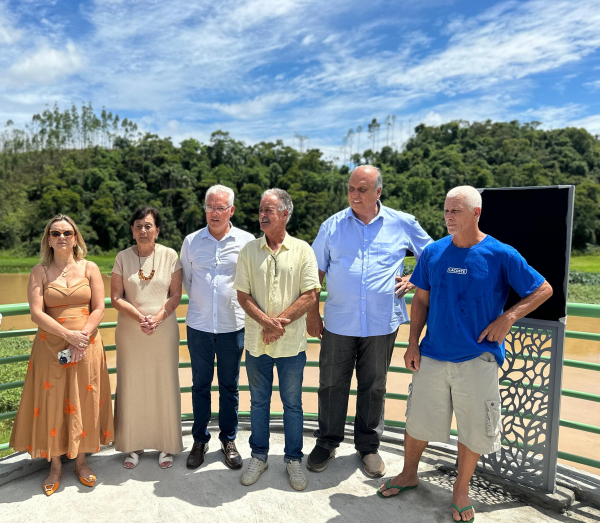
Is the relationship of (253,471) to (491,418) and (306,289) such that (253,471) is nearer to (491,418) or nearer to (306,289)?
(306,289)

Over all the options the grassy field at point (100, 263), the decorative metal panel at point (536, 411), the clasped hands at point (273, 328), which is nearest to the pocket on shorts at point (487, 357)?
the decorative metal panel at point (536, 411)

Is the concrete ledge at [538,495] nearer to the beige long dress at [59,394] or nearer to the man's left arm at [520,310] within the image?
the man's left arm at [520,310]

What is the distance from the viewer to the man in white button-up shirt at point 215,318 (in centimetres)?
273

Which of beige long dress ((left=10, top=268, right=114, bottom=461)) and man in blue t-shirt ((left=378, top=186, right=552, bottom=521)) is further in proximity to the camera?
beige long dress ((left=10, top=268, right=114, bottom=461))

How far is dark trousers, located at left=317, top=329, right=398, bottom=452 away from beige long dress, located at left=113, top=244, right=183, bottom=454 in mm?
925

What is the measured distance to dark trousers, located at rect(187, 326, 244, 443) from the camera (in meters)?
2.77

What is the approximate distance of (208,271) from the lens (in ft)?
9.09

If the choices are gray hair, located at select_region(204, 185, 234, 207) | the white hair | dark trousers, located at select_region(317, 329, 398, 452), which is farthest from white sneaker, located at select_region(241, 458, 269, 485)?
the white hair

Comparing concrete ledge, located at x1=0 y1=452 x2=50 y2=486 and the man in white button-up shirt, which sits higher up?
the man in white button-up shirt

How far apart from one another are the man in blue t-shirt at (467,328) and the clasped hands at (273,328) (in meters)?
0.72

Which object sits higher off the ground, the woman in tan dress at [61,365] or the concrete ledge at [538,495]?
the woman in tan dress at [61,365]

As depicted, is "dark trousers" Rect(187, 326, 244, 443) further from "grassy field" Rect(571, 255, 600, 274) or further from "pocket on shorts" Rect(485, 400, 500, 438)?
"grassy field" Rect(571, 255, 600, 274)

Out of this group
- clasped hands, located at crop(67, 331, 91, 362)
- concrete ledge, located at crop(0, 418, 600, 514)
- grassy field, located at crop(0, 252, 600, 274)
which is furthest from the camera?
grassy field, located at crop(0, 252, 600, 274)

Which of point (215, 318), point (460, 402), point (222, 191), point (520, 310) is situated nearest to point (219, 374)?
point (215, 318)
